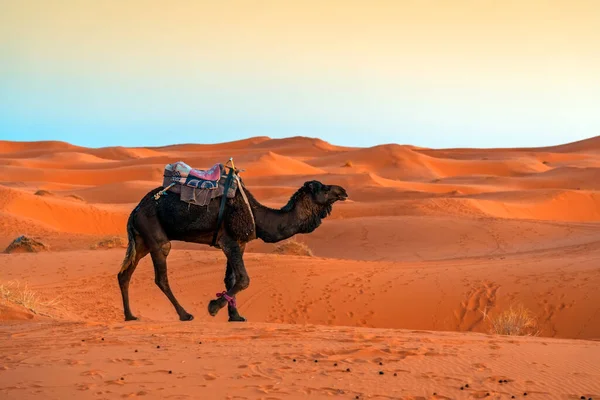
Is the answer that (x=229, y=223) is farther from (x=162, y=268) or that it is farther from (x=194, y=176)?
(x=162, y=268)

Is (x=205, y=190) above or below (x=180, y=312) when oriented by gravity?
above

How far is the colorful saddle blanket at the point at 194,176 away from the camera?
10070mm

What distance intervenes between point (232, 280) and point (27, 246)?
1411cm

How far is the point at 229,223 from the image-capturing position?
1012 cm

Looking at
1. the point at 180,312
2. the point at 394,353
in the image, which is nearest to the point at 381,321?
the point at 180,312

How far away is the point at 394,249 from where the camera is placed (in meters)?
26.6

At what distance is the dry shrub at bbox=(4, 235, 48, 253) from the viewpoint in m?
22.7

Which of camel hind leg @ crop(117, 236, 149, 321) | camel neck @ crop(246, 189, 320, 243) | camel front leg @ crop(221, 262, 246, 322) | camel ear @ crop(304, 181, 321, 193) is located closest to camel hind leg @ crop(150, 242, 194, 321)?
camel hind leg @ crop(117, 236, 149, 321)

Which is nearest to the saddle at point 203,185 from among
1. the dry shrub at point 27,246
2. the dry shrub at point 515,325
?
the dry shrub at point 515,325

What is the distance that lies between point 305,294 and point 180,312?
5758 mm

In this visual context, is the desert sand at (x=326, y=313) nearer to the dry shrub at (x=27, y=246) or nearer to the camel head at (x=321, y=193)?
the dry shrub at (x=27, y=246)

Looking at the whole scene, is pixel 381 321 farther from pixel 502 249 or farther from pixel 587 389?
pixel 502 249

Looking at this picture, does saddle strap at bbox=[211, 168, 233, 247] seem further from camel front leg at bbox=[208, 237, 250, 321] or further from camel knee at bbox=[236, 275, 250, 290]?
camel knee at bbox=[236, 275, 250, 290]

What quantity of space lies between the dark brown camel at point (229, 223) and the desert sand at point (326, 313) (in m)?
0.75
